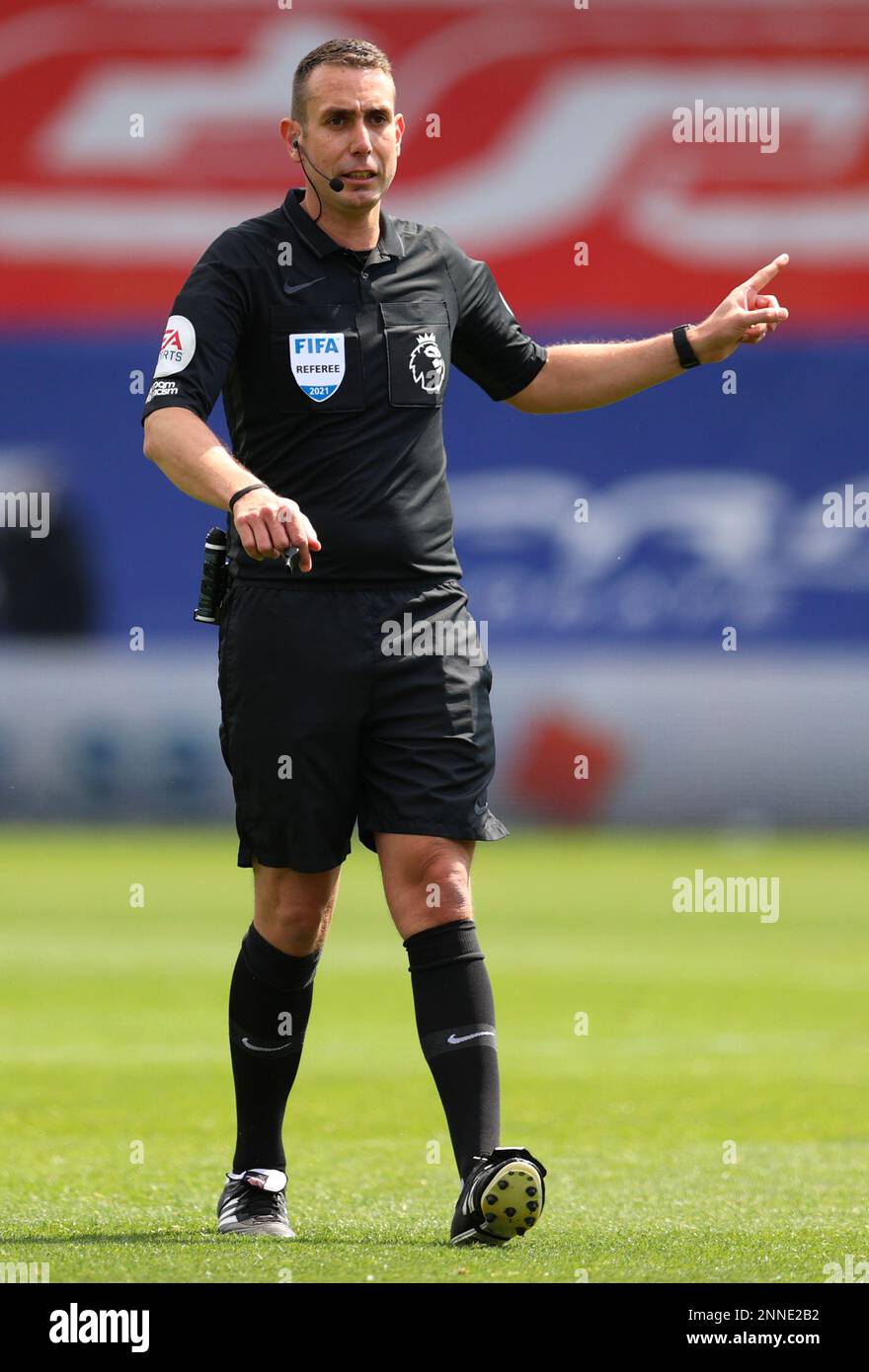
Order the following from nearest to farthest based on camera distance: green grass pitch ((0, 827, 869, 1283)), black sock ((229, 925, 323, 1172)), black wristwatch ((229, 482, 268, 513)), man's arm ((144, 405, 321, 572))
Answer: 1. man's arm ((144, 405, 321, 572))
2. black wristwatch ((229, 482, 268, 513))
3. green grass pitch ((0, 827, 869, 1283))
4. black sock ((229, 925, 323, 1172))

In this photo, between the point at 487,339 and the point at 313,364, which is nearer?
the point at 313,364

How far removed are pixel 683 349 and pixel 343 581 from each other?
2.83 feet

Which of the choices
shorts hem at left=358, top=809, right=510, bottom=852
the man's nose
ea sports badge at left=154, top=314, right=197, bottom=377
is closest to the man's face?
the man's nose

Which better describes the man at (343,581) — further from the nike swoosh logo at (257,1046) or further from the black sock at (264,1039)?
the nike swoosh logo at (257,1046)

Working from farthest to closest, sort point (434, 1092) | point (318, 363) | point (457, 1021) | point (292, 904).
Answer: point (434, 1092) → point (292, 904) → point (318, 363) → point (457, 1021)

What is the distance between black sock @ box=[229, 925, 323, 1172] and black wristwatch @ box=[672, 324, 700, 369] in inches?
52.7

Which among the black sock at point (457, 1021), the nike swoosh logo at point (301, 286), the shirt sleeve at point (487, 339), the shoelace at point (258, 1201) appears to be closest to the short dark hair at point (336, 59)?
the nike swoosh logo at point (301, 286)

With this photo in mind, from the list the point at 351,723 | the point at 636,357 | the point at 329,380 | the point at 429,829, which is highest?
the point at 636,357

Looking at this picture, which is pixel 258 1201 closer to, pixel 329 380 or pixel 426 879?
pixel 426 879

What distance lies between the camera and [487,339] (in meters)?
4.09

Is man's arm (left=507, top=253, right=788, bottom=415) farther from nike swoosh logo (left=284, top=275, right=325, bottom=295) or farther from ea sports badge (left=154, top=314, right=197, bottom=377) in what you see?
ea sports badge (left=154, top=314, right=197, bottom=377)

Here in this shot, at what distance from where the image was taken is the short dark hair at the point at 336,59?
373 centimetres

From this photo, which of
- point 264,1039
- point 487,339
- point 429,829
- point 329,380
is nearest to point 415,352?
point 329,380

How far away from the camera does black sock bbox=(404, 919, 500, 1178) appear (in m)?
3.58
